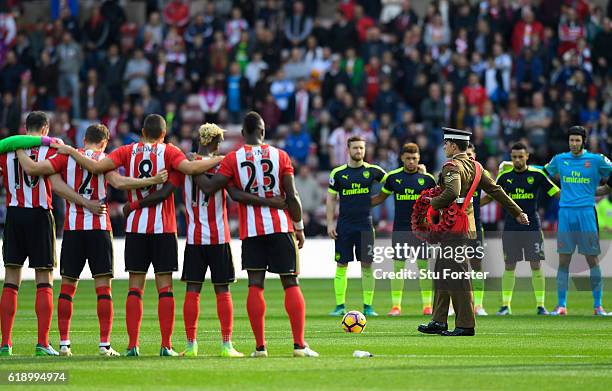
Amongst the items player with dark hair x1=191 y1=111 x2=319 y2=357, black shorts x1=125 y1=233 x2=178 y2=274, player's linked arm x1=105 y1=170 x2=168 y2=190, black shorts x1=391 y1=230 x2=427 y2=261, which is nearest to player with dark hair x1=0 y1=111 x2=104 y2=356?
player's linked arm x1=105 y1=170 x2=168 y2=190

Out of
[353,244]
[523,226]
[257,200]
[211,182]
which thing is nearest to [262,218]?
[257,200]

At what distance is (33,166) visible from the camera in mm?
13883

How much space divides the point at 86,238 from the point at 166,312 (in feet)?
3.90

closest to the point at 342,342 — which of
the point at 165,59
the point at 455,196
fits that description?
the point at 455,196

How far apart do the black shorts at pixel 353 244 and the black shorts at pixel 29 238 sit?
22.5 ft

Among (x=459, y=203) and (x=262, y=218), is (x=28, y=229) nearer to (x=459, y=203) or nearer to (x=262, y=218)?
(x=262, y=218)

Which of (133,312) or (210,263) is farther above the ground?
(210,263)

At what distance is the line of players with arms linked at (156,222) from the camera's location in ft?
43.4

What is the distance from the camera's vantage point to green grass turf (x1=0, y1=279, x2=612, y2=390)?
1148 cm

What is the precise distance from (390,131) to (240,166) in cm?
1778

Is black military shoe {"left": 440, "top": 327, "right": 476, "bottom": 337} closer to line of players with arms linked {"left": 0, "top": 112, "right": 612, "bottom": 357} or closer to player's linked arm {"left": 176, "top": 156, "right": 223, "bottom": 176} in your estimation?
line of players with arms linked {"left": 0, "top": 112, "right": 612, "bottom": 357}

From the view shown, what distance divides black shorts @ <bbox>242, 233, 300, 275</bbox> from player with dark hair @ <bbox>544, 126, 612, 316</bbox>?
7.74 metres

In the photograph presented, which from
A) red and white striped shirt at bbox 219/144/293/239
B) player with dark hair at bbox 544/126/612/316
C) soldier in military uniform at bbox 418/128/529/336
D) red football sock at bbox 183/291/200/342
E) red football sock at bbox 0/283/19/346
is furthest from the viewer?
player with dark hair at bbox 544/126/612/316

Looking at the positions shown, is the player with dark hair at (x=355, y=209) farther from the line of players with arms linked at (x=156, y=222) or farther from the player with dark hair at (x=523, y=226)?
the line of players with arms linked at (x=156, y=222)
